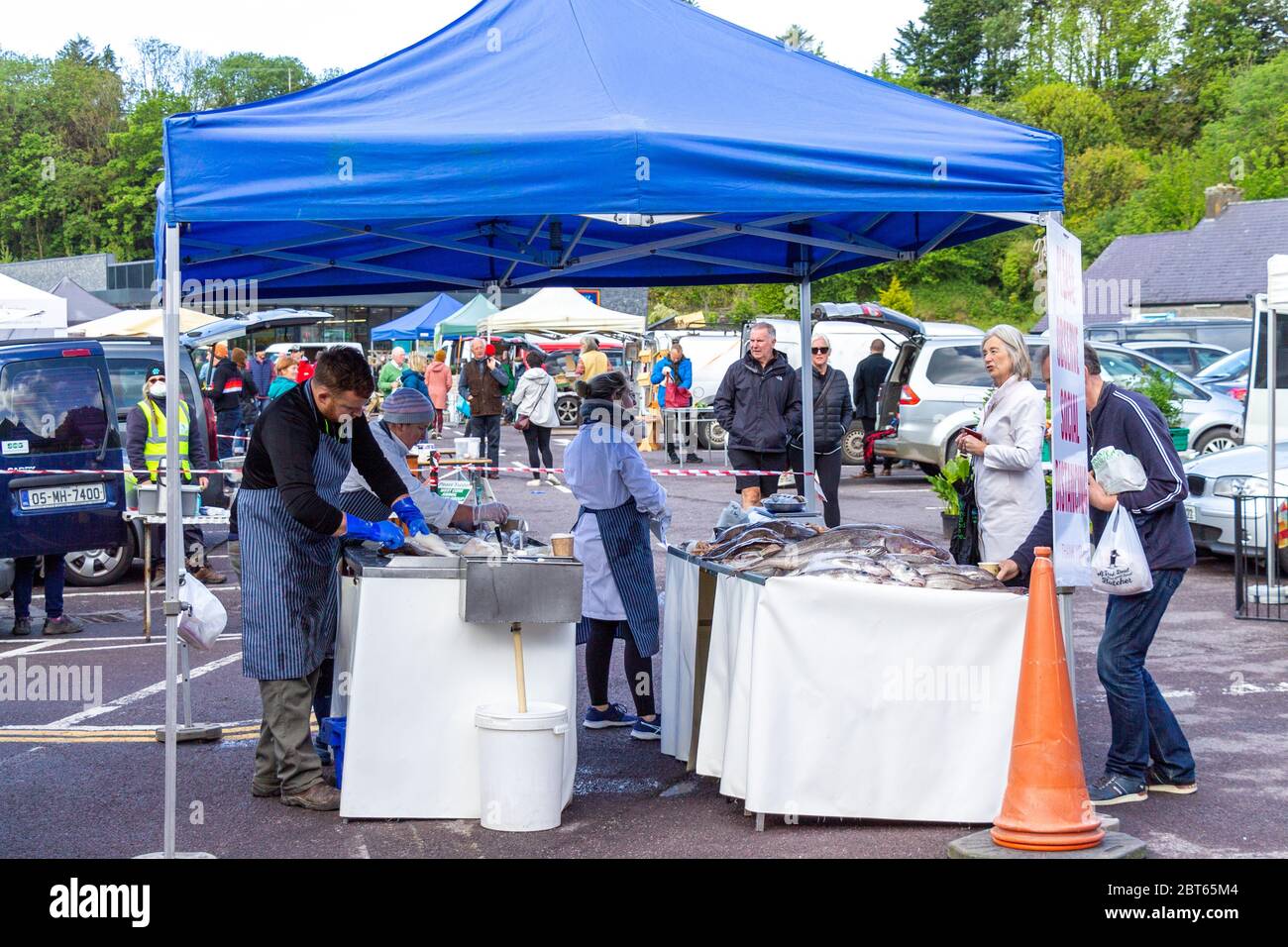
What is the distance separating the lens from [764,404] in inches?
435

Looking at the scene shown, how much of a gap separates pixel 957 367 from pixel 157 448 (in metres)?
11.3

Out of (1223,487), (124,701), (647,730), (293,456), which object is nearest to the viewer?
(293,456)

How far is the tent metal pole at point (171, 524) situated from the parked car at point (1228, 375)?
708 inches

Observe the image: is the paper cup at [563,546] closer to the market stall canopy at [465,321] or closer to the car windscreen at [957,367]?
the car windscreen at [957,367]

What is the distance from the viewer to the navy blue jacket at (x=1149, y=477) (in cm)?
590

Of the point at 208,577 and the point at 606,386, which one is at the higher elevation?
the point at 606,386

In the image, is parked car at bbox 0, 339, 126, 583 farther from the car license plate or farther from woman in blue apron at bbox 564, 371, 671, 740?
woman in blue apron at bbox 564, 371, 671, 740

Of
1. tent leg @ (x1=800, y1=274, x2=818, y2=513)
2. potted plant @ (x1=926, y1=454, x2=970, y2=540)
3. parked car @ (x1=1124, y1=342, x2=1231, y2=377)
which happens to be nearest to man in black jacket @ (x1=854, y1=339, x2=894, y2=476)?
parked car @ (x1=1124, y1=342, x2=1231, y2=377)

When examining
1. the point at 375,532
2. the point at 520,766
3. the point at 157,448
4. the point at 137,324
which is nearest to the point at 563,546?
the point at 375,532

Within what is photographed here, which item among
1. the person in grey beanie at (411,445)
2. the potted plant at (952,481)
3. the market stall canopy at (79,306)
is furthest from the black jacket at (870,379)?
the market stall canopy at (79,306)

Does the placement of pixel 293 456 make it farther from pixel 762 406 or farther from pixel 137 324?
pixel 137 324

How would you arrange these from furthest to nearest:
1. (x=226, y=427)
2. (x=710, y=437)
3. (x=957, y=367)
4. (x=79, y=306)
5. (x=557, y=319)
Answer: (x=79, y=306) → (x=557, y=319) → (x=710, y=437) → (x=226, y=427) → (x=957, y=367)

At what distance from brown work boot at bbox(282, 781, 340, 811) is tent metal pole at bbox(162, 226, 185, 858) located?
674mm

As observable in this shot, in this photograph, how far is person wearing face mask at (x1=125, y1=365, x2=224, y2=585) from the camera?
12273mm
